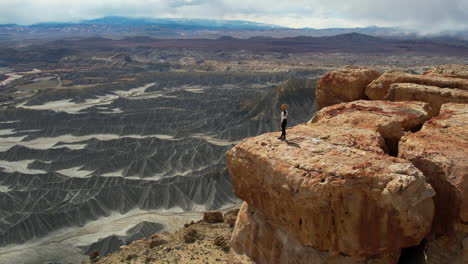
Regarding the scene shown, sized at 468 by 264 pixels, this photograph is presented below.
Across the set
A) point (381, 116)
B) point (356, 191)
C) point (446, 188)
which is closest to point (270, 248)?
point (356, 191)

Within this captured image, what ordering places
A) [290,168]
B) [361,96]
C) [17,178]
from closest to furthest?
[290,168], [361,96], [17,178]

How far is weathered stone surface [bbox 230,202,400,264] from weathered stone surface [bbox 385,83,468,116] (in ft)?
32.0

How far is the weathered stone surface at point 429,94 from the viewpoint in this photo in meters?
16.6

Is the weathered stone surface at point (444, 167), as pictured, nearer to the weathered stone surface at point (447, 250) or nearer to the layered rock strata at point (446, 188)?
the layered rock strata at point (446, 188)

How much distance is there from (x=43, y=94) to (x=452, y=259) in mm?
93437

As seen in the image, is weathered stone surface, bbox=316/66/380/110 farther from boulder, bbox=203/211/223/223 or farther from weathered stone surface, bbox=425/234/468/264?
weathered stone surface, bbox=425/234/468/264

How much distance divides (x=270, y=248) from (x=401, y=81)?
42.2 feet

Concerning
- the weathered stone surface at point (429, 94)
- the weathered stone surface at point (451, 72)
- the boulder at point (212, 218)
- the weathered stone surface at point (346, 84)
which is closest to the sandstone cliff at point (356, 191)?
the weathered stone surface at point (429, 94)

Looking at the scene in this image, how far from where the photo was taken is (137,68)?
460 ft

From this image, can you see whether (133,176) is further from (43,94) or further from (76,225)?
(43,94)

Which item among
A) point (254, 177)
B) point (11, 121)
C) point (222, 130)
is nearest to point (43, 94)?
point (11, 121)

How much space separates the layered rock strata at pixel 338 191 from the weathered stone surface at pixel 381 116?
2.24 ft

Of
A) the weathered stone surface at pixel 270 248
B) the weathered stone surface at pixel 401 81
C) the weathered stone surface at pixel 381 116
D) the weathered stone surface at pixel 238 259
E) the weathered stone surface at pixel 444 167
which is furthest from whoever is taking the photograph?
the weathered stone surface at pixel 401 81

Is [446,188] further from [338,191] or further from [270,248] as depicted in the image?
[270,248]
